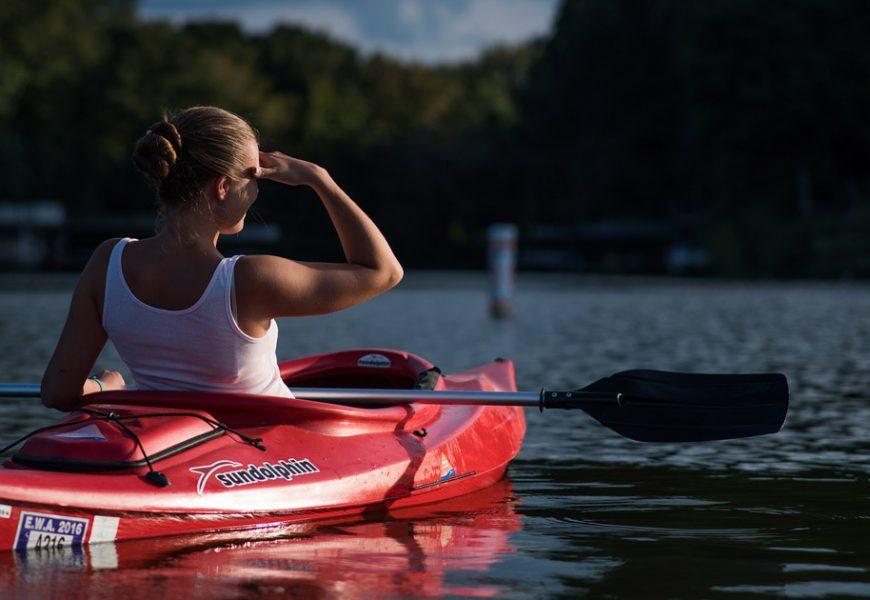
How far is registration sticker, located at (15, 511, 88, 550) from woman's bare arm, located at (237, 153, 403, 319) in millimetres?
971

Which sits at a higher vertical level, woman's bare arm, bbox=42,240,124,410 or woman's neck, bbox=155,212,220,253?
woman's neck, bbox=155,212,220,253

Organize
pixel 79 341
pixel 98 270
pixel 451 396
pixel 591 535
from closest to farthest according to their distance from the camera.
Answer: pixel 98 270 → pixel 79 341 → pixel 591 535 → pixel 451 396

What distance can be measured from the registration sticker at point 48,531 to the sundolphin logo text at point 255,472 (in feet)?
1.61

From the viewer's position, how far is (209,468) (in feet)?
19.1

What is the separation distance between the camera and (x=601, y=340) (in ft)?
69.4

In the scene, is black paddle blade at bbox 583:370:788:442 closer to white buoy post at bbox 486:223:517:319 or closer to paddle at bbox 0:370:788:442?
paddle at bbox 0:370:788:442

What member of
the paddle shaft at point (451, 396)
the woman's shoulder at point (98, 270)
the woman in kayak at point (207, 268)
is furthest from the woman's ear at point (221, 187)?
the paddle shaft at point (451, 396)

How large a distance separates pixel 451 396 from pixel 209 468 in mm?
1491

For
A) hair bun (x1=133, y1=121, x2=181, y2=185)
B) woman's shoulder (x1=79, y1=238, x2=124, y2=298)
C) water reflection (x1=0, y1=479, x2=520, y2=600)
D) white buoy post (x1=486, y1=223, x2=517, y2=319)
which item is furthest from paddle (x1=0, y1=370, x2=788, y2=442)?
white buoy post (x1=486, y1=223, x2=517, y2=319)

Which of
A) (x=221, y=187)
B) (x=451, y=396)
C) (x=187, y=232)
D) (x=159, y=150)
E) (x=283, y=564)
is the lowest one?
(x=283, y=564)

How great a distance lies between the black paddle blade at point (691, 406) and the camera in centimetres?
692

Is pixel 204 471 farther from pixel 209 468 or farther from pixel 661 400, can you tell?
pixel 661 400

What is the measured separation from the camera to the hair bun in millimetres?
5281

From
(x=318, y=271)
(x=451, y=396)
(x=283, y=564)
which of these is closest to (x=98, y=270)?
(x=318, y=271)
